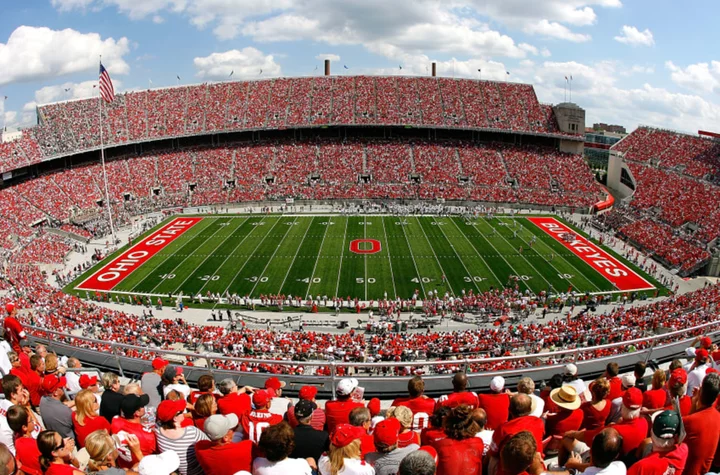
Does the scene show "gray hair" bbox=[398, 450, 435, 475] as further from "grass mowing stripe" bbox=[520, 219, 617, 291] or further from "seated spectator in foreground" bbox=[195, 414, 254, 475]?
"grass mowing stripe" bbox=[520, 219, 617, 291]

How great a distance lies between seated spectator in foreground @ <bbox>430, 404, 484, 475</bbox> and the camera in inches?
160

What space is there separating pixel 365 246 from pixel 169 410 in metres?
30.6

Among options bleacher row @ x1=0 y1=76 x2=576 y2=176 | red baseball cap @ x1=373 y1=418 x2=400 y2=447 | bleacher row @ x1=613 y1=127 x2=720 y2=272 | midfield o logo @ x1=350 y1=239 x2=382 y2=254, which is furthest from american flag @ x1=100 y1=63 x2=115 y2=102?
bleacher row @ x1=613 y1=127 x2=720 y2=272

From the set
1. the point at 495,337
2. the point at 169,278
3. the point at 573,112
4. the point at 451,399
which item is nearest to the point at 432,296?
the point at 495,337

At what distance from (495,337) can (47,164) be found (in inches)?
1775

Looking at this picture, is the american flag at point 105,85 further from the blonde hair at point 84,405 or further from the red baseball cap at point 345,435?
the red baseball cap at point 345,435

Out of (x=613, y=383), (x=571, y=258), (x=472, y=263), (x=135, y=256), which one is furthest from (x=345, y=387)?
(x=135, y=256)

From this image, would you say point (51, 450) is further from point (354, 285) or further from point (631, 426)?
point (354, 285)

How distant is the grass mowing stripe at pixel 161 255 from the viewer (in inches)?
1164

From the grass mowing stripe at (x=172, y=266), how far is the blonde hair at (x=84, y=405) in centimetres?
2488

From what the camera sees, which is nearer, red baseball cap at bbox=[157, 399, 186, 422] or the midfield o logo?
red baseball cap at bbox=[157, 399, 186, 422]

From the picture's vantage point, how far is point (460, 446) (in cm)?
411

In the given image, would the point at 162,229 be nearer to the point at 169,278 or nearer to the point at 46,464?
the point at 169,278

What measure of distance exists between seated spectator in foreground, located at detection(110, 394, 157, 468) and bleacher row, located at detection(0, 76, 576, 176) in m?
50.3
